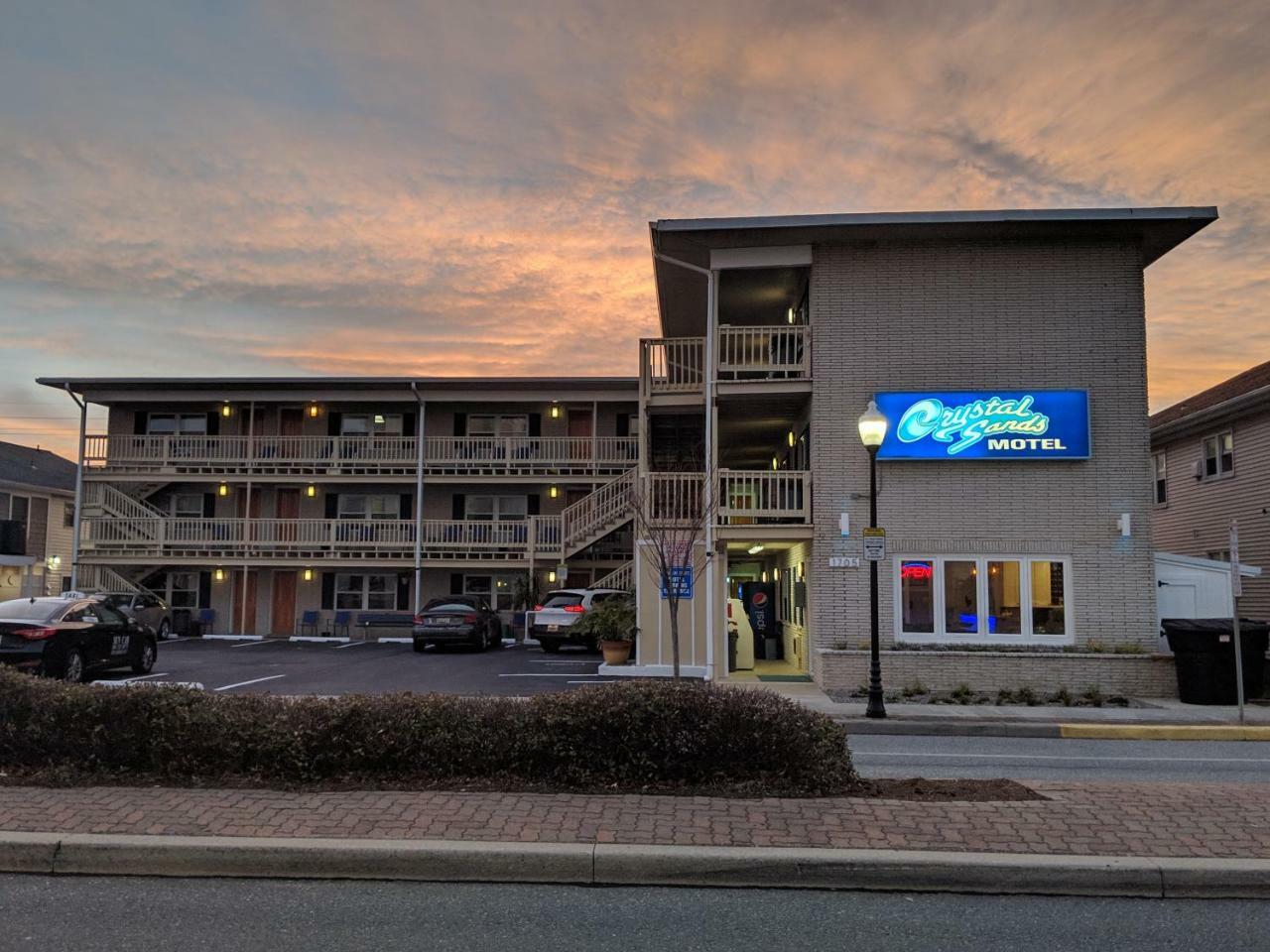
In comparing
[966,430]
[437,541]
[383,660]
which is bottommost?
[383,660]

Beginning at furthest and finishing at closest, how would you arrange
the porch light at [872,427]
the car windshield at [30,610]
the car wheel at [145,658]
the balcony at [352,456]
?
the balcony at [352,456]
the car wheel at [145,658]
the car windshield at [30,610]
the porch light at [872,427]

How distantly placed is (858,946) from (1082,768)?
649 cm

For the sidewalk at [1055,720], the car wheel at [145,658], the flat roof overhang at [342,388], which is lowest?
the sidewalk at [1055,720]

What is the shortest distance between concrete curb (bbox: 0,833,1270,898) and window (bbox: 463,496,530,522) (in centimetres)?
2659

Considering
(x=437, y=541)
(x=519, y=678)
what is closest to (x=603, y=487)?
(x=437, y=541)

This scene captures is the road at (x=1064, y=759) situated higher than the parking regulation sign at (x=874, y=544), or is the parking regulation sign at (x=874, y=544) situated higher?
the parking regulation sign at (x=874, y=544)

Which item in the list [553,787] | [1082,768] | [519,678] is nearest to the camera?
[553,787]

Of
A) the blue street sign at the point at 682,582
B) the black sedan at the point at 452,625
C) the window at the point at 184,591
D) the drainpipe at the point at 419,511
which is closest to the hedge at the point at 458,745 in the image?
the blue street sign at the point at 682,582

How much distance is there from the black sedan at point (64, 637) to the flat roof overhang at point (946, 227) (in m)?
12.0

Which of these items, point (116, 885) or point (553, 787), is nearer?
point (116, 885)

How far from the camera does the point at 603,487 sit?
87.4 feet

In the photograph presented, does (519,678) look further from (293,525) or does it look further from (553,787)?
(293,525)

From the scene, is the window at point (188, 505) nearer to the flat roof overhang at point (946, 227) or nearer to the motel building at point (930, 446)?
the motel building at point (930, 446)

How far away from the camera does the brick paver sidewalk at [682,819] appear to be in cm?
588
